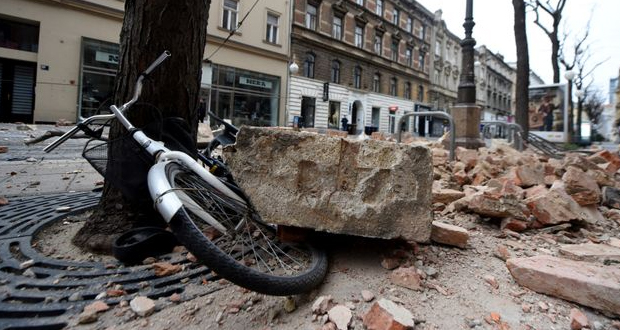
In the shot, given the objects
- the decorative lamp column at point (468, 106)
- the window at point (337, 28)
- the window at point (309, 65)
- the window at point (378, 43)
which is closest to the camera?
the decorative lamp column at point (468, 106)

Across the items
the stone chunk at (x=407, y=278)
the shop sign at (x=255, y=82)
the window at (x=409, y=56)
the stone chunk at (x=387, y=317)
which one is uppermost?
the window at (x=409, y=56)

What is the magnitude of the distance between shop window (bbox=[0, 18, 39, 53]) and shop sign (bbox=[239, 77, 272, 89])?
8.82m

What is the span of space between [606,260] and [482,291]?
2.62 feet

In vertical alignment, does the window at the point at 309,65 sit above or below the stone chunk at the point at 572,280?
above

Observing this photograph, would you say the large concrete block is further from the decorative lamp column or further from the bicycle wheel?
the decorative lamp column

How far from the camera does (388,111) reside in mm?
28250

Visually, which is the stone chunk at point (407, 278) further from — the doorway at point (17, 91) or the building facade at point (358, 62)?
the building facade at point (358, 62)

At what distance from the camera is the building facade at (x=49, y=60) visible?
12.4 meters

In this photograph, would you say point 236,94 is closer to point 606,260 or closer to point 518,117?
point 518,117

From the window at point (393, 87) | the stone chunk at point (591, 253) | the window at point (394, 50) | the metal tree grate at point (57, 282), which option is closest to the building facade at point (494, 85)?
the window at point (394, 50)

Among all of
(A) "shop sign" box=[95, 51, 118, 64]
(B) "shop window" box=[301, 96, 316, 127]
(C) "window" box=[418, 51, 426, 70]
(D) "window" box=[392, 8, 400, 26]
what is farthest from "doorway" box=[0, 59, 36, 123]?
(C) "window" box=[418, 51, 426, 70]

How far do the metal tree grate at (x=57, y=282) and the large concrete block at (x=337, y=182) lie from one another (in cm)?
56

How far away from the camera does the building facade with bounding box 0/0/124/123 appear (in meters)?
12.4

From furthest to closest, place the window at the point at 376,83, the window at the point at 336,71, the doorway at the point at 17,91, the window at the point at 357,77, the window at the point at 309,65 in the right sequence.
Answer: the window at the point at 376,83, the window at the point at 357,77, the window at the point at 336,71, the window at the point at 309,65, the doorway at the point at 17,91
